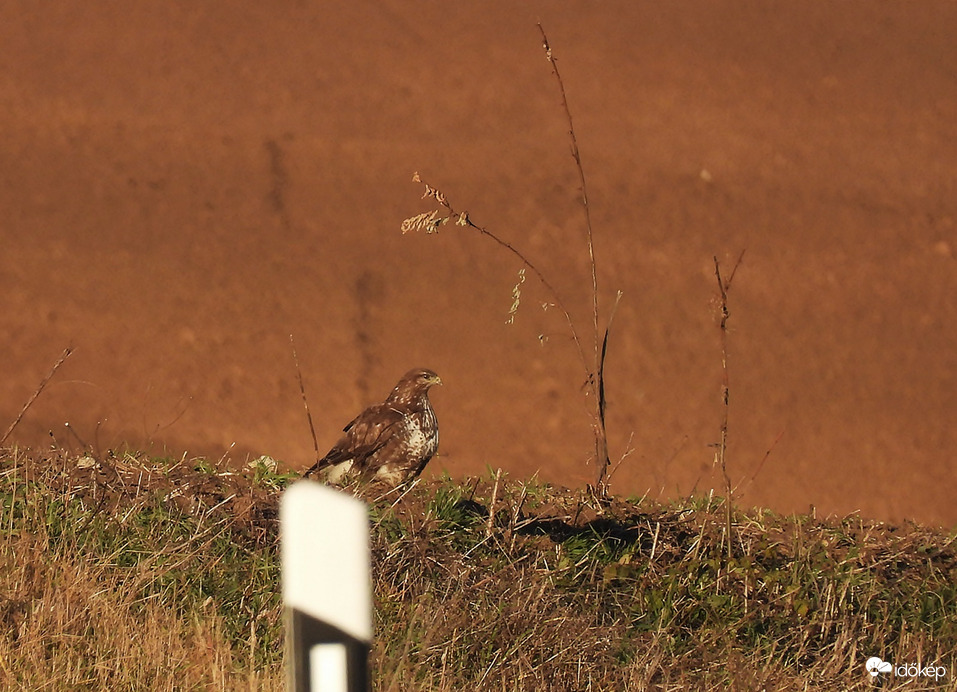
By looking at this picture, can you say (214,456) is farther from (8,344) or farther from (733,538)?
(733,538)

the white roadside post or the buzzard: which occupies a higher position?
the white roadside post

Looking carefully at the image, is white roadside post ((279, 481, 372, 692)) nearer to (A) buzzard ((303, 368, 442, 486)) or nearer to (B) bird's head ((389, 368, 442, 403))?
(A) buzzard ((303, 368, 442, 486))

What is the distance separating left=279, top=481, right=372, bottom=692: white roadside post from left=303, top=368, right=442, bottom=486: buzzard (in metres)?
3.64

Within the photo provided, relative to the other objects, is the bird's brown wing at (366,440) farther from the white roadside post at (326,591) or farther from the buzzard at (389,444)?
the white roadside post at (326,591)

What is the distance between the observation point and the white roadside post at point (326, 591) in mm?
1297

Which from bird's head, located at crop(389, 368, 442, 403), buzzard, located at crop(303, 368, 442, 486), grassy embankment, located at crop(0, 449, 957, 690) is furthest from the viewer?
bird's head, located at crop(389, 368, 442, 403)

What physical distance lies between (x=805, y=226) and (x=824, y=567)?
2331 mm

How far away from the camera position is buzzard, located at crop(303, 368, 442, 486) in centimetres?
501

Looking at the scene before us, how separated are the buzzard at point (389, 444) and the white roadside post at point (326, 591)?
3.64 meters
